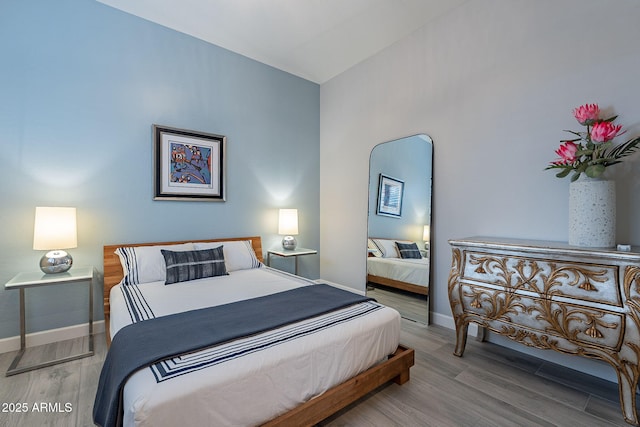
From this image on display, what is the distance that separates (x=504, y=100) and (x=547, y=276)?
1.51m

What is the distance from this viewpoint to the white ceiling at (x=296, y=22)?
106 inches

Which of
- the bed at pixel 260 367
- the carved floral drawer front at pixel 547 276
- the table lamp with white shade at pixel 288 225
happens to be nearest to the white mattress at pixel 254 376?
the bed at pixel 260 367

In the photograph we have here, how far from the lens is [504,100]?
2443 millimetres

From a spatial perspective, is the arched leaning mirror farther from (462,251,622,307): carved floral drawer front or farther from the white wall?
(462,251,622,307): carved floral drawer front

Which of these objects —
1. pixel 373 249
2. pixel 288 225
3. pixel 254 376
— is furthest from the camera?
pixel 288 225

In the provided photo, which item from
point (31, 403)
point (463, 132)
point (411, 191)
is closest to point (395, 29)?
point (463, 132)

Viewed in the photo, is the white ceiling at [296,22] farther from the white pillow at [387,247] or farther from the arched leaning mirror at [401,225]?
the white pillow at [387,247]

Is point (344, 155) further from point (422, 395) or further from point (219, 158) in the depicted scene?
point (422, 395)

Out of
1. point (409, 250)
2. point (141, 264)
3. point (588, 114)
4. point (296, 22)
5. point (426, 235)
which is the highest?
point (296, 22)

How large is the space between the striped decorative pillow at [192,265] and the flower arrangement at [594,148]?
9.57 feet

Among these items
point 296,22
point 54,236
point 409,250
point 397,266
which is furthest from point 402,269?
point 54,236

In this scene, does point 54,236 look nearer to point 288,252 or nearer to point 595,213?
point 288,252

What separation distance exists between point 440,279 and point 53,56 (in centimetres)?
412

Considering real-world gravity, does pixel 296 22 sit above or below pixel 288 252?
above
